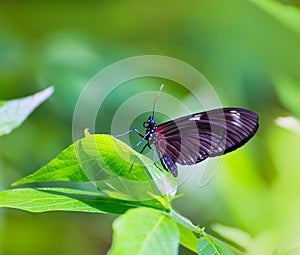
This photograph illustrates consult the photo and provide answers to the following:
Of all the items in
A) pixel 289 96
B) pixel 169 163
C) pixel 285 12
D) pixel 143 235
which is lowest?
pixel 143 235

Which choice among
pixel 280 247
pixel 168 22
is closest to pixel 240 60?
pixel 168 22

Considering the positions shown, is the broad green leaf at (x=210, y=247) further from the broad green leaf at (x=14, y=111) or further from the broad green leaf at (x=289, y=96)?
the broad green leaf at (x=289, y=96)

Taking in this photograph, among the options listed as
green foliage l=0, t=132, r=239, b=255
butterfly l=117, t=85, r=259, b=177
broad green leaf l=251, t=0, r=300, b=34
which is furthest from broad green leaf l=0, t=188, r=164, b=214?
broad green leaf l=251, t=0, r=300, b=34

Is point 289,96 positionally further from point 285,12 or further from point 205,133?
point 205,133

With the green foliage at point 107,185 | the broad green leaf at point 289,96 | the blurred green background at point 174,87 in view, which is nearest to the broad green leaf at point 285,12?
the blurred green background at point 174,87

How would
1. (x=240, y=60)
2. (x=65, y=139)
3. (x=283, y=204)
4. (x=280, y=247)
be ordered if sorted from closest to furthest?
(x=280, y=247), (x=283, y=204), (x=65, y=139), (x=240, y=60)

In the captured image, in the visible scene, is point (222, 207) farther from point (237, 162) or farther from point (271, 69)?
point (271, 69)

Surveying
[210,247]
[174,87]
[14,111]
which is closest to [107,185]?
[210,247]

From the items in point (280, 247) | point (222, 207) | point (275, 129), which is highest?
point (275, 129)
